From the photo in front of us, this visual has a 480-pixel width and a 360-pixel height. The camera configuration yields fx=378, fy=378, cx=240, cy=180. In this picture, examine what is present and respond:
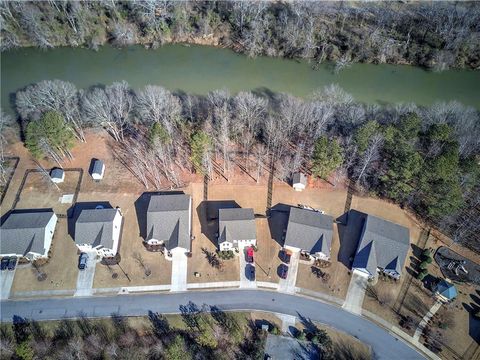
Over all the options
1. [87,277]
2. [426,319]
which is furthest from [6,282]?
[426,319]

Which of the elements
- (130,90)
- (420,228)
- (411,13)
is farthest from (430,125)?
(130,90)

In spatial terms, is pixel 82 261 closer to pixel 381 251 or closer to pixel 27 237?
pixel 27 237

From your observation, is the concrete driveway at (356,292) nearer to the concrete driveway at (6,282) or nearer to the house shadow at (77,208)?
the house shadow at (77,208)

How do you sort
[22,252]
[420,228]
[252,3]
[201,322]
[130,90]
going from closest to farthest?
[201,322]
[22,252]
[420,228]
[130,90]
[252,3]

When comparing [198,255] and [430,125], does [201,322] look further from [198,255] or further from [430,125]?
[430,125]

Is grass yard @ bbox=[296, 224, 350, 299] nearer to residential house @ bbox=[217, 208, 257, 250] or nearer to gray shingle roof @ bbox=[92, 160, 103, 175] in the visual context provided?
residential house @ bbox=[217, 208, 257, 250]

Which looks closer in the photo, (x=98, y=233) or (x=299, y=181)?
(x=98, y=233)
